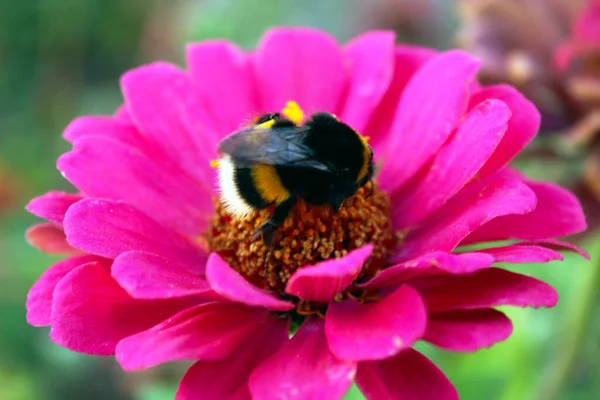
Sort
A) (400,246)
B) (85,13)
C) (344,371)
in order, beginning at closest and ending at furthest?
(344,371), (400,246), (85,13)

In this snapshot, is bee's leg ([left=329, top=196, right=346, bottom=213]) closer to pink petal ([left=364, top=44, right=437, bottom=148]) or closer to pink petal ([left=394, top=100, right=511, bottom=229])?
pink petal ([left=394, top=100, right=511, bottom=229])

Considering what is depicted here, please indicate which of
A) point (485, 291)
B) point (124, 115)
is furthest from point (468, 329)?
point (124, 115)

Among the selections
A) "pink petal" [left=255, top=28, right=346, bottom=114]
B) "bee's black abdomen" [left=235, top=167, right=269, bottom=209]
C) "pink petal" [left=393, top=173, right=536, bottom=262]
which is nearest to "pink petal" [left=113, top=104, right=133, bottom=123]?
"pink petal" [left=255, top=28, right=346, bottom=114]

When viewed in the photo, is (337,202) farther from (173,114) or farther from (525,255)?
(173,114)

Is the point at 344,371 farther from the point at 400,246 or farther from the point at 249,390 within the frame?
the point at 400,246

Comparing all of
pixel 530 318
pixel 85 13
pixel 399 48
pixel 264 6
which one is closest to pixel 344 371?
pixel 399 48

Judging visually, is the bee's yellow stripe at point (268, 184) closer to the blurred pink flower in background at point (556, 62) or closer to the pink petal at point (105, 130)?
the pink petal at point (105, 130)
